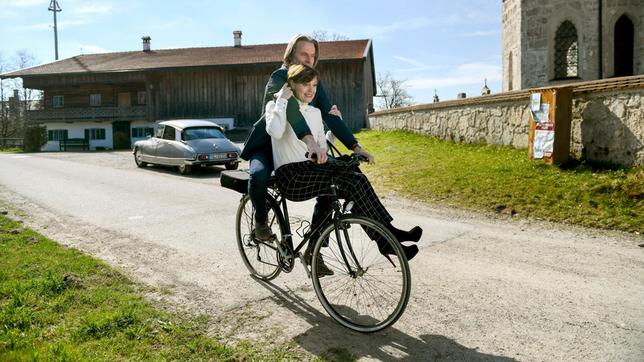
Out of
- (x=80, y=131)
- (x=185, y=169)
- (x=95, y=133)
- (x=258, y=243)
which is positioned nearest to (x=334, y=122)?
(x=258, y=243)

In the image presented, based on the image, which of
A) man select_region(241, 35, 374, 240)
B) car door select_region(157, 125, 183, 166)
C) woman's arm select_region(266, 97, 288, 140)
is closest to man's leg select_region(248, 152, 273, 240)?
man select_region(241, 35, 374, 240)

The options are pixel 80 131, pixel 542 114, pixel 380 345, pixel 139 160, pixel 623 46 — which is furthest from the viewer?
pixel 80 131

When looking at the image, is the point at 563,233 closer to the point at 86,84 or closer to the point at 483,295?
the point at 483,295

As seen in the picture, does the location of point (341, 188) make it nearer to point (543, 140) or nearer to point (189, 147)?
point (543, 140)

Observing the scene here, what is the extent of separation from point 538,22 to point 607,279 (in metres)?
17.3

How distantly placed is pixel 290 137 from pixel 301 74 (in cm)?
48

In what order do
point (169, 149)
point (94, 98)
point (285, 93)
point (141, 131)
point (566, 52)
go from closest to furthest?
point (285, 93) < point (169, 149) < point (566, 52) < point (141, 131) < point (94, 98)

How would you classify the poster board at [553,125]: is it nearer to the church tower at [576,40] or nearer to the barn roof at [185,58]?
the church tower at [576,40]

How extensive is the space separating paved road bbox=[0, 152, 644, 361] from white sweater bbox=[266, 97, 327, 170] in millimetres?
1195

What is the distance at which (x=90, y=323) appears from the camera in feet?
11.2

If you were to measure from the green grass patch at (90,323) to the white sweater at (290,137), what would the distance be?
1348 mm

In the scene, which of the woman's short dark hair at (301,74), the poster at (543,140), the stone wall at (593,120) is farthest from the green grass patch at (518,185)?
the woman's short dark hair at (301,74)

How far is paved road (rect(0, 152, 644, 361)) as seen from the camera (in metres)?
3.23

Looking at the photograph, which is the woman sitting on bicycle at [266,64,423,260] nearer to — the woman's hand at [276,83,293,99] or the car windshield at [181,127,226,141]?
the woman's hand at [276,83,293,99]
